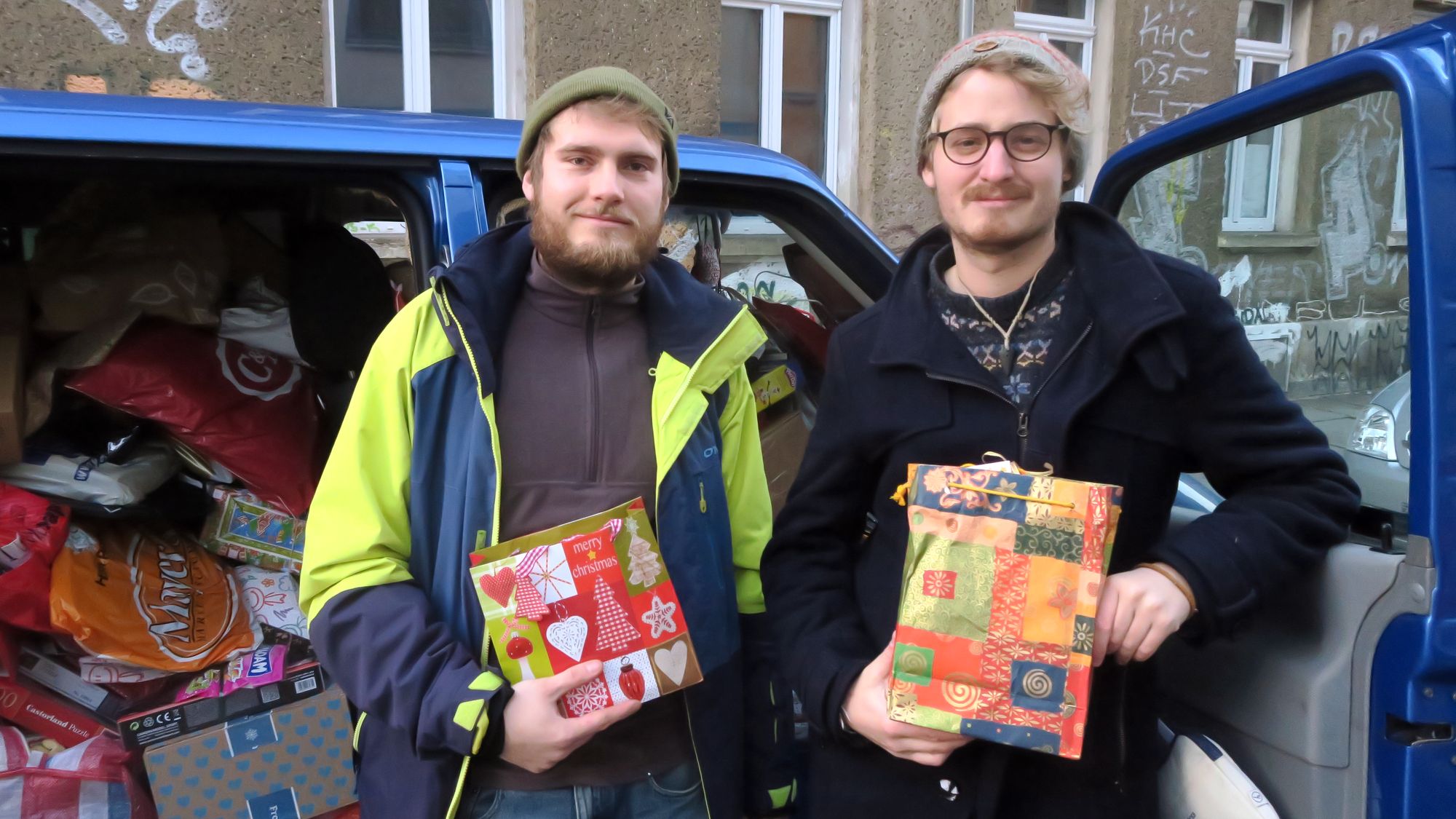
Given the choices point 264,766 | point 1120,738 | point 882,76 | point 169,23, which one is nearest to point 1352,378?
point 1120,738

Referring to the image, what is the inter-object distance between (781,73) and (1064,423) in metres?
6.41

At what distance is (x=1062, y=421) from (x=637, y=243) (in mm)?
709

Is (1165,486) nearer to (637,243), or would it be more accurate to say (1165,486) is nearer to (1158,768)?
(1158,768)

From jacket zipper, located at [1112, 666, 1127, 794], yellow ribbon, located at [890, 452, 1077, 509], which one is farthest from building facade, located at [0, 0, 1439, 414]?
jacket zipper, located at [1112, 666, 1127, 794]

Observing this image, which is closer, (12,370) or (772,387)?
(12,370)

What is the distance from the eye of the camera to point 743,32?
278 inches

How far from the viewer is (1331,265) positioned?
5.65ft

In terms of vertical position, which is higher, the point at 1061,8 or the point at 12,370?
the point at 1061,8

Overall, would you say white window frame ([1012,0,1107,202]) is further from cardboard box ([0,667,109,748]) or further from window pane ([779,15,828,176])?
cardboard box ([0,667,109,748])

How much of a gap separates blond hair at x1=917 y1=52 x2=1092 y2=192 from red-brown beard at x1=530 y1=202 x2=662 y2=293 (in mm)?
504

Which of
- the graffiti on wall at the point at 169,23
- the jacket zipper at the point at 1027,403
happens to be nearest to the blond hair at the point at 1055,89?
the jacket zipper at the point at 1027,403

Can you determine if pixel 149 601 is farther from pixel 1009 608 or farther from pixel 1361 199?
pixel 1361 199

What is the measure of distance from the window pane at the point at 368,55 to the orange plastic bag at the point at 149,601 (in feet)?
13.4

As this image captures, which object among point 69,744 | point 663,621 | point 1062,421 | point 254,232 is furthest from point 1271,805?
point 254,232
